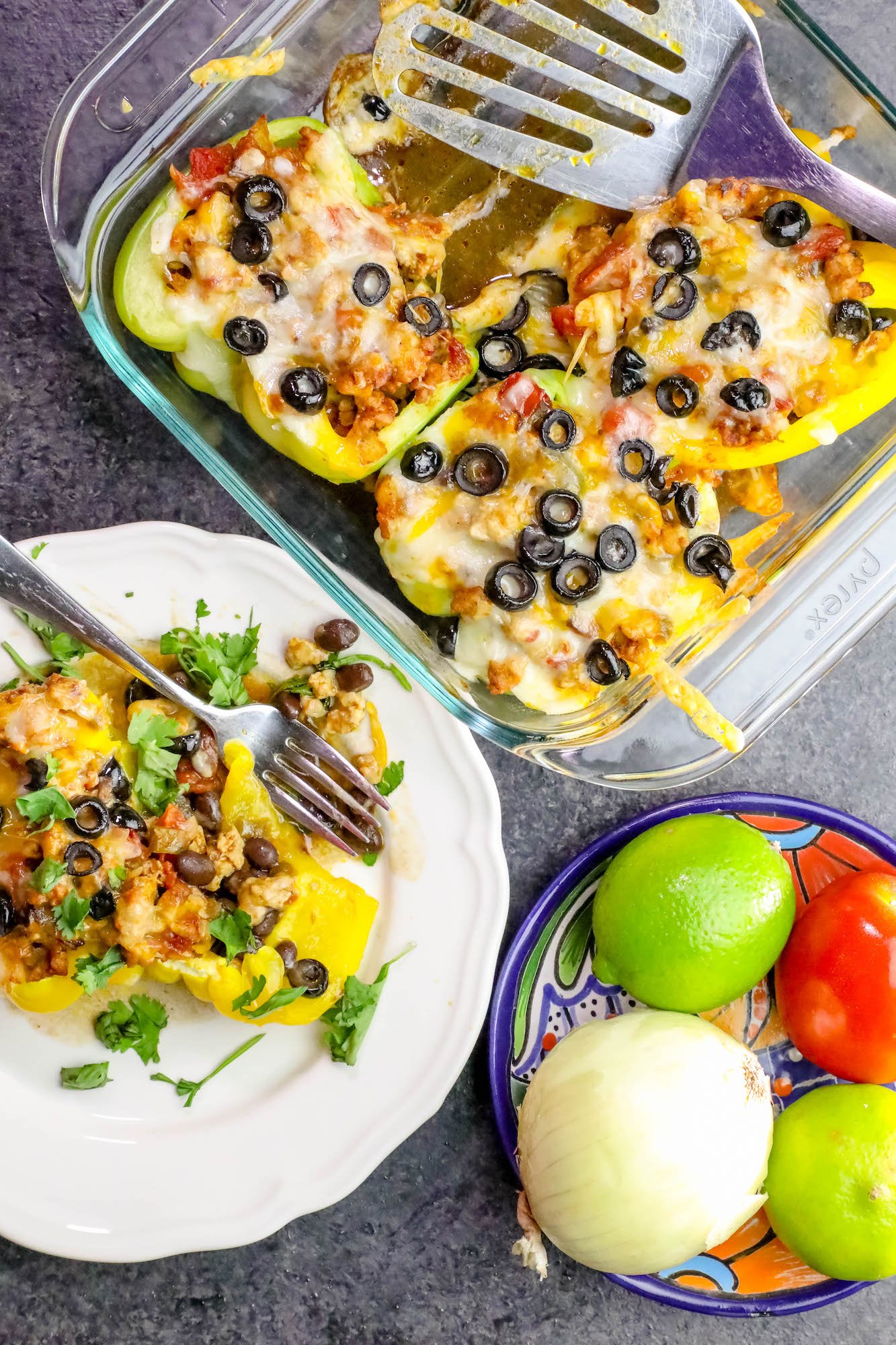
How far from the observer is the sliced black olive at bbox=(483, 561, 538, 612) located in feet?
5.50

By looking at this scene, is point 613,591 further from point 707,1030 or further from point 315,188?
point 707,1030

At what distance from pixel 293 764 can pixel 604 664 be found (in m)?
0.64

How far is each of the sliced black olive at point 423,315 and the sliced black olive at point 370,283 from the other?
5 cm

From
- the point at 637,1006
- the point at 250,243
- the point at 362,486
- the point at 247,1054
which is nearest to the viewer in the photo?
the point at 250,243

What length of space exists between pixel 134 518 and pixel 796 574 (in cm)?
126

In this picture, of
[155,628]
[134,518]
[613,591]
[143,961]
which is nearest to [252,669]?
[155,628]

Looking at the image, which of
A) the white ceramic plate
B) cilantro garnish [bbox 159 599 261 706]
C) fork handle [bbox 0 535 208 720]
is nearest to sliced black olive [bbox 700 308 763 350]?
the white ceramic plate

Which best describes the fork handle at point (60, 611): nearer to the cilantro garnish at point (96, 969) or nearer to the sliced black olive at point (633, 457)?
the cilantro garnish at point (96, 969)

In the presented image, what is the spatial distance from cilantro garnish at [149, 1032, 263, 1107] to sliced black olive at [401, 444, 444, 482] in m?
1.09

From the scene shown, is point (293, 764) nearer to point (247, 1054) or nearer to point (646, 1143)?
point (247, 1054)

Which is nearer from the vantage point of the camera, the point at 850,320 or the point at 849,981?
the point at 850,320

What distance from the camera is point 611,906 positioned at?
2.04 metres

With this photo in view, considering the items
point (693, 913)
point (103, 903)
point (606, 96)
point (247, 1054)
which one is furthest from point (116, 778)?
point (606, 96)

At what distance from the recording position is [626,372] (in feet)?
5.56
